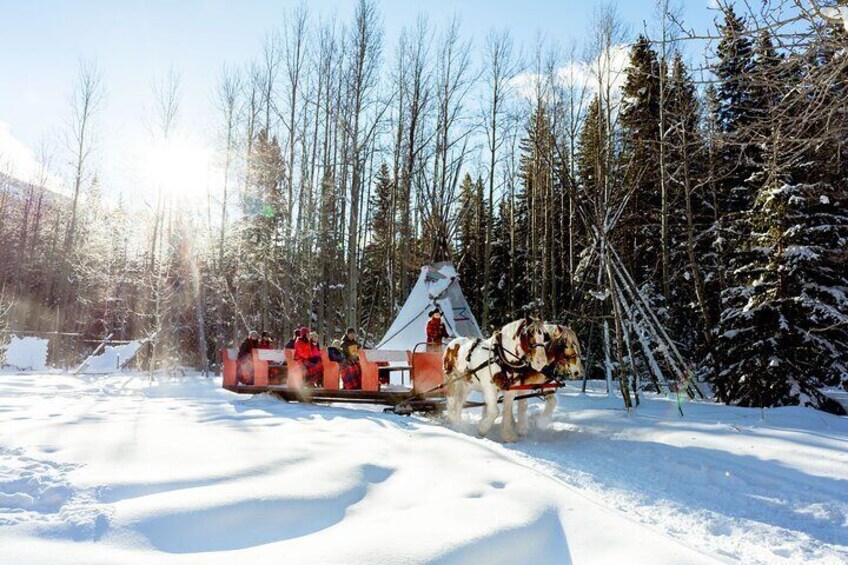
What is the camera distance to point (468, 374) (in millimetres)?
8078

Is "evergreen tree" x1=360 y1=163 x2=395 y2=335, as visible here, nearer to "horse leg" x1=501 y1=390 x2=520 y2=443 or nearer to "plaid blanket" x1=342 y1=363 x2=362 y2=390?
"plaid blanket" x1=342 y1=363 x2=362 y2=390

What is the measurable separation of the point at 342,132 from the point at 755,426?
1563cm

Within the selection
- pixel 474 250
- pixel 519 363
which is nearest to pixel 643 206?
pixel 474 250

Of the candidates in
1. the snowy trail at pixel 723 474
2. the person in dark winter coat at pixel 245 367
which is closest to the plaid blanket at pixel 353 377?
the person in dark winter coat at pixel 245 367

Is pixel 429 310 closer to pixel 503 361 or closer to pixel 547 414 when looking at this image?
pixel 547 414

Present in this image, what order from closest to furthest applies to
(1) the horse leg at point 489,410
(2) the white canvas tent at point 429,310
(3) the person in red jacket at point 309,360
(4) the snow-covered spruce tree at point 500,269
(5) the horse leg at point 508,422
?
1. (5) the horse leg at point 508,422
2. (1) the horse leg at point 489,410
3. (3) the person in red jacket at point 309,360
4. (2) the white canvas tent at point 429,310
5. (4) the snow-covered spruce tree at point 500,269

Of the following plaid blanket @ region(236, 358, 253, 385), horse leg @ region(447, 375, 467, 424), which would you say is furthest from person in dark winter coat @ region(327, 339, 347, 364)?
horse leg @ region(447, 375, 467, 424)

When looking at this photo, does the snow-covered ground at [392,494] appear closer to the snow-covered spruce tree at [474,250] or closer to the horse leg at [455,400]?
the horse leg at [455,400]

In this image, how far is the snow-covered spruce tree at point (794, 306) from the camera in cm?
1027

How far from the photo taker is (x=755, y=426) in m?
6.88

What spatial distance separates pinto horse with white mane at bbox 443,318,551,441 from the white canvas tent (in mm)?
5813

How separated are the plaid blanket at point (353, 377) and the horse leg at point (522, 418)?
11.1 feet

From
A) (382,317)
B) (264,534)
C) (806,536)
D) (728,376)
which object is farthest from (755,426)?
(382,317)

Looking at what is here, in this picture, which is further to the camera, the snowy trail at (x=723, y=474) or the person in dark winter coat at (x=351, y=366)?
the person in dark winter coat at (x=351, y=366)
